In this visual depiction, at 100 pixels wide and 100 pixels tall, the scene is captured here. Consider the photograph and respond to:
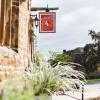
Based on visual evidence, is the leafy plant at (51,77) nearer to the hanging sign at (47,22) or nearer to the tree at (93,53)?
the hanging sign at (47,22)

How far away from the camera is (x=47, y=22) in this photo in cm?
2030

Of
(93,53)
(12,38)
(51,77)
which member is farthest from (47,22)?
(93,53)

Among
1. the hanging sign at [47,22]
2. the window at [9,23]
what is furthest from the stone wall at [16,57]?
the hanging sign at [47,22]

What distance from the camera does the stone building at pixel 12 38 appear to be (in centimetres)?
884

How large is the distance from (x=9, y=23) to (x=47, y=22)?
10.4 meters

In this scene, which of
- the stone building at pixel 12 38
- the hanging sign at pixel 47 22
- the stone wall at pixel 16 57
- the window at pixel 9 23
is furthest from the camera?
the hanging sign at pixel 47 22

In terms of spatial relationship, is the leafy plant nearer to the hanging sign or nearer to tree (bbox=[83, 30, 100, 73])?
the hanging sign

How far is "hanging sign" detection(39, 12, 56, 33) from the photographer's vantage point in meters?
20.4

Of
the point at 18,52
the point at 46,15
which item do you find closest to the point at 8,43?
the point at 18,52

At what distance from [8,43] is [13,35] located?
0.52m

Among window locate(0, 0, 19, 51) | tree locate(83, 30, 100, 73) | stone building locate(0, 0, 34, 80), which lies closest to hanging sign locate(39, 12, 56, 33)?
stone building locate(0, 0, 34, 80)

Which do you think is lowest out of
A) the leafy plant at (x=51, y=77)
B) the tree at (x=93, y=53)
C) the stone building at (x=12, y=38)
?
the tree at (x=93, y=53)

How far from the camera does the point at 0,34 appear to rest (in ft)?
30.6

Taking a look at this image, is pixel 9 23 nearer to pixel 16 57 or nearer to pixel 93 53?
pixel 16 57
